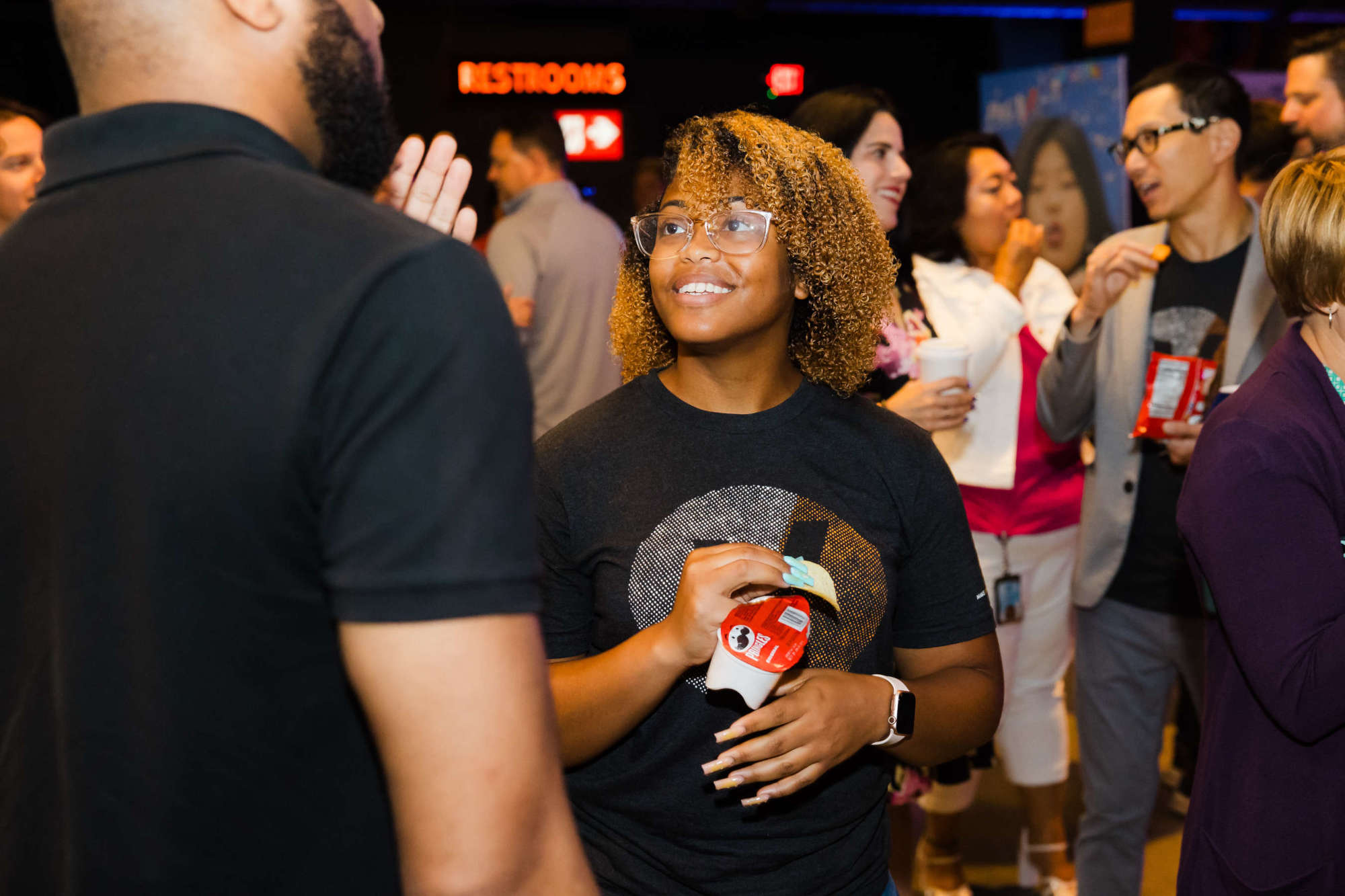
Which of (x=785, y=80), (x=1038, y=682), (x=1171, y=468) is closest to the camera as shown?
(x=1171, y=468)

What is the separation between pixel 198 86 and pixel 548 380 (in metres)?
3.65

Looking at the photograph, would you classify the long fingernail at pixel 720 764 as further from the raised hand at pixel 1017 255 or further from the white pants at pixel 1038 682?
the raised hand at pixel 1017 255

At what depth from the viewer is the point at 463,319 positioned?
74 centimetres

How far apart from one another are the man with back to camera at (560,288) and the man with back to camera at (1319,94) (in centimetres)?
243

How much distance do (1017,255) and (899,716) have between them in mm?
2361

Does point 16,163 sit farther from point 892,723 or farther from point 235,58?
point 892,723

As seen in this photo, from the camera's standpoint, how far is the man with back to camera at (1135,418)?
2771mm

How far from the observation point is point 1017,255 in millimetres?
3461

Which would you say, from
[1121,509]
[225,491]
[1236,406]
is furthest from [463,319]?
[1121,509]

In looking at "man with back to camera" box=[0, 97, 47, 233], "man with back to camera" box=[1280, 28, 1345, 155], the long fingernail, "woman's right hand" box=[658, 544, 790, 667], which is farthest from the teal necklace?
"man with back to camera" box=[0, 97, 47, 233]

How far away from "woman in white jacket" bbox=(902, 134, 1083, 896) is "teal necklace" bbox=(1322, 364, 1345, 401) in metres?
1.40

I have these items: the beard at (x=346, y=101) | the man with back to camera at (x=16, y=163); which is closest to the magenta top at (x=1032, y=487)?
the beard at (x=346, y=101)

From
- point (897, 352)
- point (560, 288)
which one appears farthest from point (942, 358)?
point (560, 288)

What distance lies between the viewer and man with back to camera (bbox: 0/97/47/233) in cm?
322
